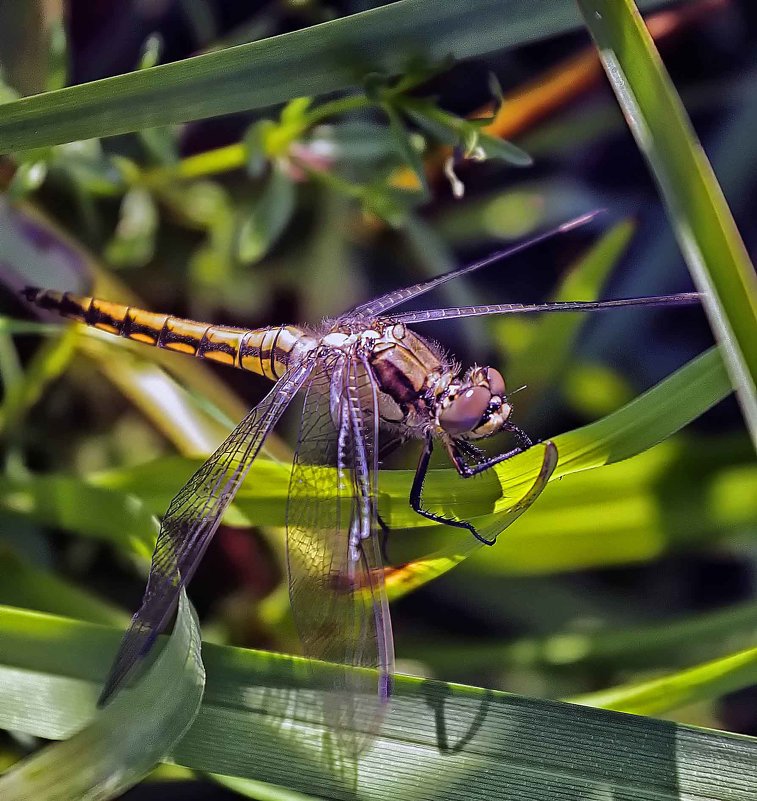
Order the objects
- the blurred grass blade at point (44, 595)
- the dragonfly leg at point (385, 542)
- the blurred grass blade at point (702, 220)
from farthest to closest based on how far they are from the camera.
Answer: the blurred grass blade at point (44, 595) → the dragonfly leg at point (385, 542) → the blurred grass blade at point (702, 220)

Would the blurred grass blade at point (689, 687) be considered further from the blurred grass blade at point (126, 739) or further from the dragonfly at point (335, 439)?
the blurred grass blade at point (126, 739)

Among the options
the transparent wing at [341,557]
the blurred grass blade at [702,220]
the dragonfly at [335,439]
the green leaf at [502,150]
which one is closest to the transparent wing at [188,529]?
the dragonfly at [335,439]

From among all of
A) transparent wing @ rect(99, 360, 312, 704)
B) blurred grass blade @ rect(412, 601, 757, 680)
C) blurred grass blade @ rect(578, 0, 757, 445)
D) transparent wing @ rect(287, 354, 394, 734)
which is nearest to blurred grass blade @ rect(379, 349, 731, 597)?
transparent wing @ rect(287, 354, 394, 734)

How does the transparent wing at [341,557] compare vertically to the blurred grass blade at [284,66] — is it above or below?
below

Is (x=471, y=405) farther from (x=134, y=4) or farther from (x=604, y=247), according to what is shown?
(x=134, y=4)

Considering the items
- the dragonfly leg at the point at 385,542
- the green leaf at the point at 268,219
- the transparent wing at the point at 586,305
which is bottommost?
the dragonfly leg at the point at 385,542

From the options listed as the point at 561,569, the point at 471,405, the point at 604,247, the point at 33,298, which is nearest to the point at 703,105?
the point at 604,247
